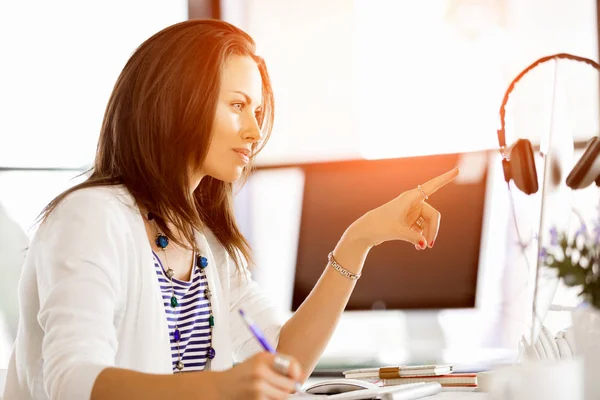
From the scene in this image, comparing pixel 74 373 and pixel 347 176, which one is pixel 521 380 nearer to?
pixel 74 373

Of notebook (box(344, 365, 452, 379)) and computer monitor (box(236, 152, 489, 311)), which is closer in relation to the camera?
notebook (box(344, 365, 452, 379))

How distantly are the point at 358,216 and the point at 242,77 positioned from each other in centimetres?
105

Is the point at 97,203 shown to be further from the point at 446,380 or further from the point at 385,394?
the point at 446,380

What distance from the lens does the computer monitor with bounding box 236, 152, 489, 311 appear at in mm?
2189

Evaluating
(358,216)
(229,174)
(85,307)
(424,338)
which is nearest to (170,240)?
(229,174)

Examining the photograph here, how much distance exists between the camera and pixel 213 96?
127 centimetres

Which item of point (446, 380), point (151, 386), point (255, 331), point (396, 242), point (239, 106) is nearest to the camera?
point (255, 331)

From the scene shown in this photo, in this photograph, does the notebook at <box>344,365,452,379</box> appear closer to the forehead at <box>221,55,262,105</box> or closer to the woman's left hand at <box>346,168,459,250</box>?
the woman's left hand at <box>346,168,459,250</box>

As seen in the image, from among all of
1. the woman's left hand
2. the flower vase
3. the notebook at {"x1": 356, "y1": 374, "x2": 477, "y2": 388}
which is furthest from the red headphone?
the notebook at {"x1": 356, "y1": 374, "x2": 477, "y2": 388}

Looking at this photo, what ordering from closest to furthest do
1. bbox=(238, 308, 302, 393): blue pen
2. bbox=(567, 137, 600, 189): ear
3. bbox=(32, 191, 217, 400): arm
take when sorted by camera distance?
bbox=(238, 308, 302, 393): blue pen, bbox=(32, 191, 217, 400): arm, bbox=(567, 137, 600, 189): ear

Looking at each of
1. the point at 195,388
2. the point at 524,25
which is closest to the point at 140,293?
the point at 195,388

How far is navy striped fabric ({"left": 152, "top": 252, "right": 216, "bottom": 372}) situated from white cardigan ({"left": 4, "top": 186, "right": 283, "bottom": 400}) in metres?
0.02

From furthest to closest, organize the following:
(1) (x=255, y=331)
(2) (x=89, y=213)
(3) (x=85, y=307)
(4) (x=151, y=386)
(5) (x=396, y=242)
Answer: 1. (5) (x=396, y=242)
2. (2) (x=89, y=213)
3. (3) (x=85, y=307)
4. (4) (x=151, y=386)
5. (1) (x=255, y=331)

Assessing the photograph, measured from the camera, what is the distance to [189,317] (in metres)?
1.29
